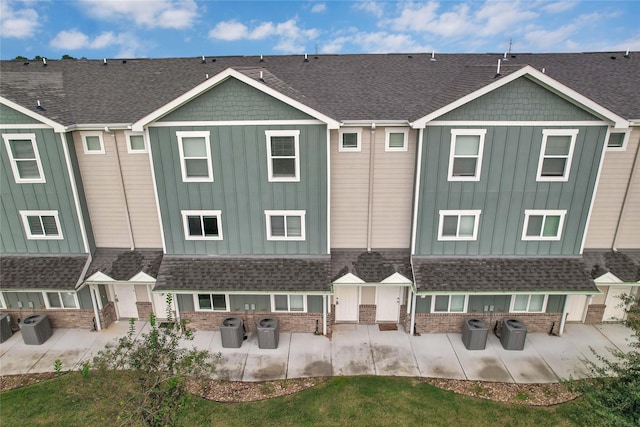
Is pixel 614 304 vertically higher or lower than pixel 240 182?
lower

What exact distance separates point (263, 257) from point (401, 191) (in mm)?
6255

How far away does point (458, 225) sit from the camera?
14.2m

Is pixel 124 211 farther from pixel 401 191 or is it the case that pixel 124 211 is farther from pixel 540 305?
pixel 540 305

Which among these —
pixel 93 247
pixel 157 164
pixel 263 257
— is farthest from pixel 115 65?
pixel 263 257

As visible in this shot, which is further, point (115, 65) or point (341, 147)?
point (115, 65)

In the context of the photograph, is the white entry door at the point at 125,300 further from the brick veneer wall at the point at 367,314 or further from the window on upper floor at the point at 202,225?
the brick veneer wall at the point at 367,314

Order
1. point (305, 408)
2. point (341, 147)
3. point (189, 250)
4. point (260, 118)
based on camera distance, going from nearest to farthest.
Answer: point (305, 408)
point (260, 118)
point (341, 147)
point (189, 250)

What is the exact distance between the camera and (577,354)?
13.9m

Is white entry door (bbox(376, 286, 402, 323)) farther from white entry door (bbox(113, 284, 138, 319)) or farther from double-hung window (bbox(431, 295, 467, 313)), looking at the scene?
white entry door (bbox(113, 284, 138, 319))

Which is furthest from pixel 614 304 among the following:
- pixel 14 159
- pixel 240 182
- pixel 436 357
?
pixel 14 159

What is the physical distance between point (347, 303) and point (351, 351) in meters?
2.14

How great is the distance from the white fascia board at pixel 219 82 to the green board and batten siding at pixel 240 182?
26 centimetres

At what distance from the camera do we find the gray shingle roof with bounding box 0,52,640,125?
541 inches

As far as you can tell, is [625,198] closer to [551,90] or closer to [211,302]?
[551,90]
